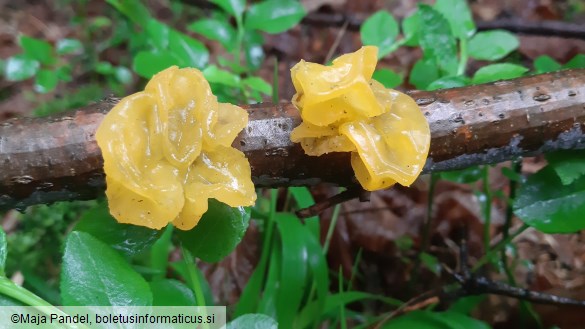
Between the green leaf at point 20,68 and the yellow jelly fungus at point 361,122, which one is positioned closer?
the yellow jelly fungus at point 361,122

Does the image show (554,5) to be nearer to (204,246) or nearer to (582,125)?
(582,125)

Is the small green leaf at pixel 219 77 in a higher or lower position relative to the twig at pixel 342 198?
higher

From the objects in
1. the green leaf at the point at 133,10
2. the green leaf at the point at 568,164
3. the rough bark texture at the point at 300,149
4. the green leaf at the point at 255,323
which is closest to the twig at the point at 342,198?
the rough bark texture at the point at 300,149

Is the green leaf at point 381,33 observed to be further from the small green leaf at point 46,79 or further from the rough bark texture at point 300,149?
the small green leaf at point 46,79

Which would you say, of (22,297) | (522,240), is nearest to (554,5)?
(522,240)

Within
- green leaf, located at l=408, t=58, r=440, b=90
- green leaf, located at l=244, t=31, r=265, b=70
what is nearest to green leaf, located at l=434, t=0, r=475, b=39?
green leaf, located at l=408, t=58, r=440, b=90

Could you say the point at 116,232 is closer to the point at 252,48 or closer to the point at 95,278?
the point at 95,278

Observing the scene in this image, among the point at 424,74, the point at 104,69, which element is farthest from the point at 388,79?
the point at 104,69
